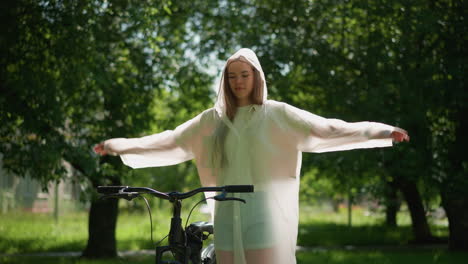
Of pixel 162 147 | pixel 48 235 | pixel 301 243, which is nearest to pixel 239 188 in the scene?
pixel 162 147

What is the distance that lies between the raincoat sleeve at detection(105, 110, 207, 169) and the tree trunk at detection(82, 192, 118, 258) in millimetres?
9066

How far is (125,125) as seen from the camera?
11.8 meters

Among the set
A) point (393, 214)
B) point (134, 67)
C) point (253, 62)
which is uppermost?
point (134, 67)

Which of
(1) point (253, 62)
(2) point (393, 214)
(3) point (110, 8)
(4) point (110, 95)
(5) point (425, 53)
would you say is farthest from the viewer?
(2) point (393, 214)

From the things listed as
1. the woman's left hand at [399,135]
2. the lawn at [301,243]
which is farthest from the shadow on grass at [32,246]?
the woman's left hand at [399,135]

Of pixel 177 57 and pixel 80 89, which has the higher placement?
pixel 177 57

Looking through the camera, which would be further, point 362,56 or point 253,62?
point 362,56

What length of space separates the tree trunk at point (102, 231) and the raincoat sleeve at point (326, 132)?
32.0ft

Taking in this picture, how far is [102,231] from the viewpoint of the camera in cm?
1325

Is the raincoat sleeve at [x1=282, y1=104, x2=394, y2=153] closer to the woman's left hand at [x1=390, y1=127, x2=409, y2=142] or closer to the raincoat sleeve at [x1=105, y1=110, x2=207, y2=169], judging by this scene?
the woman's left hand at [x1=390, y1=127, x2=409, y2=142]

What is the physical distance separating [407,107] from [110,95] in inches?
208

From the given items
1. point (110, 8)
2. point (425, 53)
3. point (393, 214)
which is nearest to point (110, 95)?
point (110, 8)

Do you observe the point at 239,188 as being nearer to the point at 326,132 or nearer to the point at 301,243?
the point at 326,132

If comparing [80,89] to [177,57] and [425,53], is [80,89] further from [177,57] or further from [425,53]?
[425,53]
